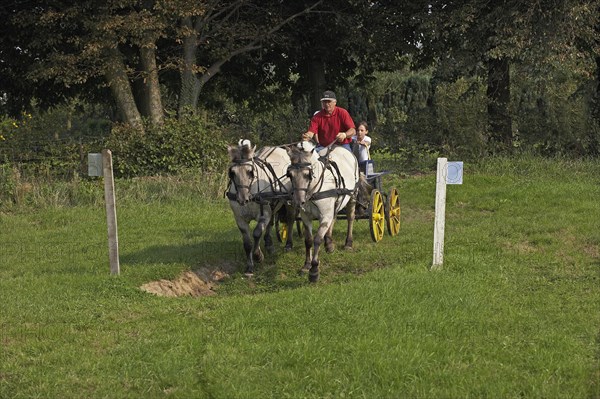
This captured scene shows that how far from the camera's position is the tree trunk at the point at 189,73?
2562 centimetres

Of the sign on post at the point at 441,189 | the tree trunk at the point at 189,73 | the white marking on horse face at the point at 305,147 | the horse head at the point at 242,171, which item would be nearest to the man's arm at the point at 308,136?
the horse head at the point at 242,171

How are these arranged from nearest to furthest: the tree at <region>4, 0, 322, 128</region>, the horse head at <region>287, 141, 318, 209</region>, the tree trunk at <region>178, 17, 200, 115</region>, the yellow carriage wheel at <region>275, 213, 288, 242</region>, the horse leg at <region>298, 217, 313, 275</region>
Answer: the horse head at <region>287, 141, 318, 209</region>, the horse leg at <region>298, 217, 313, 275</region>, the yellow carriage wheel at <region>275, 213, 288, 242</region>, the tree at <region>4, 0, 322, 128</region>, the tree trunk at <region>178, 17, 200, 115</region>

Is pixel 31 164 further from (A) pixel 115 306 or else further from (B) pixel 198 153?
(A) pixel 115 306

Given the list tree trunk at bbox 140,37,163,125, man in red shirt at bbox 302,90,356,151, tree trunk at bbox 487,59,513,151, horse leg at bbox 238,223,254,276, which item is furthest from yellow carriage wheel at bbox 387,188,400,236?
tree trunk at bbox 140,37,163,125

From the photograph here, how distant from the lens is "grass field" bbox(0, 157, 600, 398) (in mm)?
6949

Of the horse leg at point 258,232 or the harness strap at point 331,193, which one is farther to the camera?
the horse leg at point 258,232

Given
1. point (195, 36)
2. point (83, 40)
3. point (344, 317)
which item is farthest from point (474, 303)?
point (195, 36)

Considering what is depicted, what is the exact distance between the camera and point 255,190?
39.7 ft

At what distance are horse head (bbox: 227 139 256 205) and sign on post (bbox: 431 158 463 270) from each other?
267 centimetres

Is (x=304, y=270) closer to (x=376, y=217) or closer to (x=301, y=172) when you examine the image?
(x=301, y=172)

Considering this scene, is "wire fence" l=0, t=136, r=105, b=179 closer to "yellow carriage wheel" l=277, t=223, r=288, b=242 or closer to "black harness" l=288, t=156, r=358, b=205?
"yellow carriage wheel" l=277, t=223, r=288, b=242

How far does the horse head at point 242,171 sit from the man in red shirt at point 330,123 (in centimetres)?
181

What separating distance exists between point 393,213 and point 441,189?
12.6 feet

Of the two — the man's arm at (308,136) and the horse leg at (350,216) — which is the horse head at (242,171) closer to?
the man's arm at (308,136)
